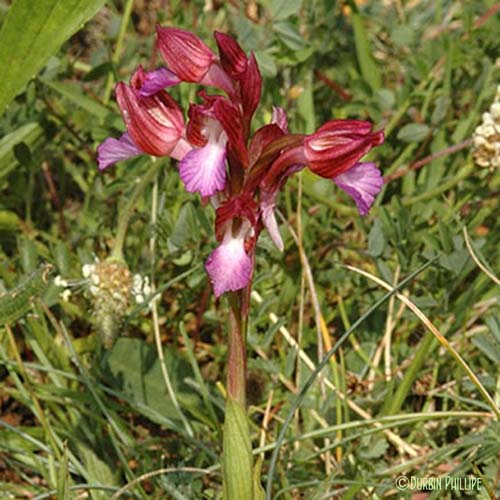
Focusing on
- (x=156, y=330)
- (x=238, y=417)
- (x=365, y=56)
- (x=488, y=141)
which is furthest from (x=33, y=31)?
(x=365, y=56)

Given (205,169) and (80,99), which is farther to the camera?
(80,99)

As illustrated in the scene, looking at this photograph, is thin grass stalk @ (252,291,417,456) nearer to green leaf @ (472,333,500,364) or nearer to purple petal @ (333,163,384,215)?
green leaf @ (472,333,500,364)

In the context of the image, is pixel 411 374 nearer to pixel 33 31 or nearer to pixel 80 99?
pixel 33 31

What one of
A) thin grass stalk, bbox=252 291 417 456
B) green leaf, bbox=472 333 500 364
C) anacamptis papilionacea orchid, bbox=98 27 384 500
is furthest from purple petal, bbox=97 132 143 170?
green leaf, bbox=472 333 500 364

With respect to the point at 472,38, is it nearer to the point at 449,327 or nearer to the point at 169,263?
the point at 449,327

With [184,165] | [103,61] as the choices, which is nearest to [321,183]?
[103,61]

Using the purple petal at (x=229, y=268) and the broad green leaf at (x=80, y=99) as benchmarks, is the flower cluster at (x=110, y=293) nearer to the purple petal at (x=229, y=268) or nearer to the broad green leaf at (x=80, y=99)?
the purple petal at (x=229, y=268)

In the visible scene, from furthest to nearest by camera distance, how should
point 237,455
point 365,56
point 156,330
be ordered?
point 365,56 < point 156,330 < point 237,455
